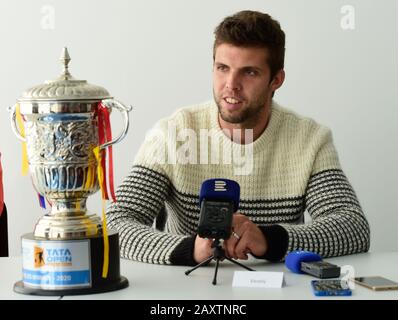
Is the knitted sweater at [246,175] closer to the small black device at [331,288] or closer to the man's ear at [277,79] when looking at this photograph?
the man's ear at [277,79]

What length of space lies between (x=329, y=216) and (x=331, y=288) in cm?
72

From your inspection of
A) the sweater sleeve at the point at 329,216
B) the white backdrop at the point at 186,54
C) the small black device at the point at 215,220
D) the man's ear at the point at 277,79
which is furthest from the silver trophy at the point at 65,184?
the white backdrop at the point at 186,54

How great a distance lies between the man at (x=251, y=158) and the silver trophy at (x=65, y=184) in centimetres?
56

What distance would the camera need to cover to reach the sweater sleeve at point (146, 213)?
6.39 ft

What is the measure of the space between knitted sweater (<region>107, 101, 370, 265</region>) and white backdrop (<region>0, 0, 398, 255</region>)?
3.18 feet

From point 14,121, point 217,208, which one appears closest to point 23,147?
point 14,121

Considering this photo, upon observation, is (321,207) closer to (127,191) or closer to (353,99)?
(127,191)

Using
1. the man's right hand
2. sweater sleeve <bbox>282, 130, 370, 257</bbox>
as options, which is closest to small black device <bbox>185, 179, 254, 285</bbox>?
the man's right hand

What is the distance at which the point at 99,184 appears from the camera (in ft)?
5.44

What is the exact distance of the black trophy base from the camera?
1.58 m

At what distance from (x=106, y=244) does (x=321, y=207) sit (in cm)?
89

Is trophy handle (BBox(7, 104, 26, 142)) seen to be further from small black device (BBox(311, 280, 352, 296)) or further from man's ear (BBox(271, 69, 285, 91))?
man's ear (BBox(271, 69, 285, 91))

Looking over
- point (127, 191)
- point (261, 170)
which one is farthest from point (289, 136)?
point (127, 191)
